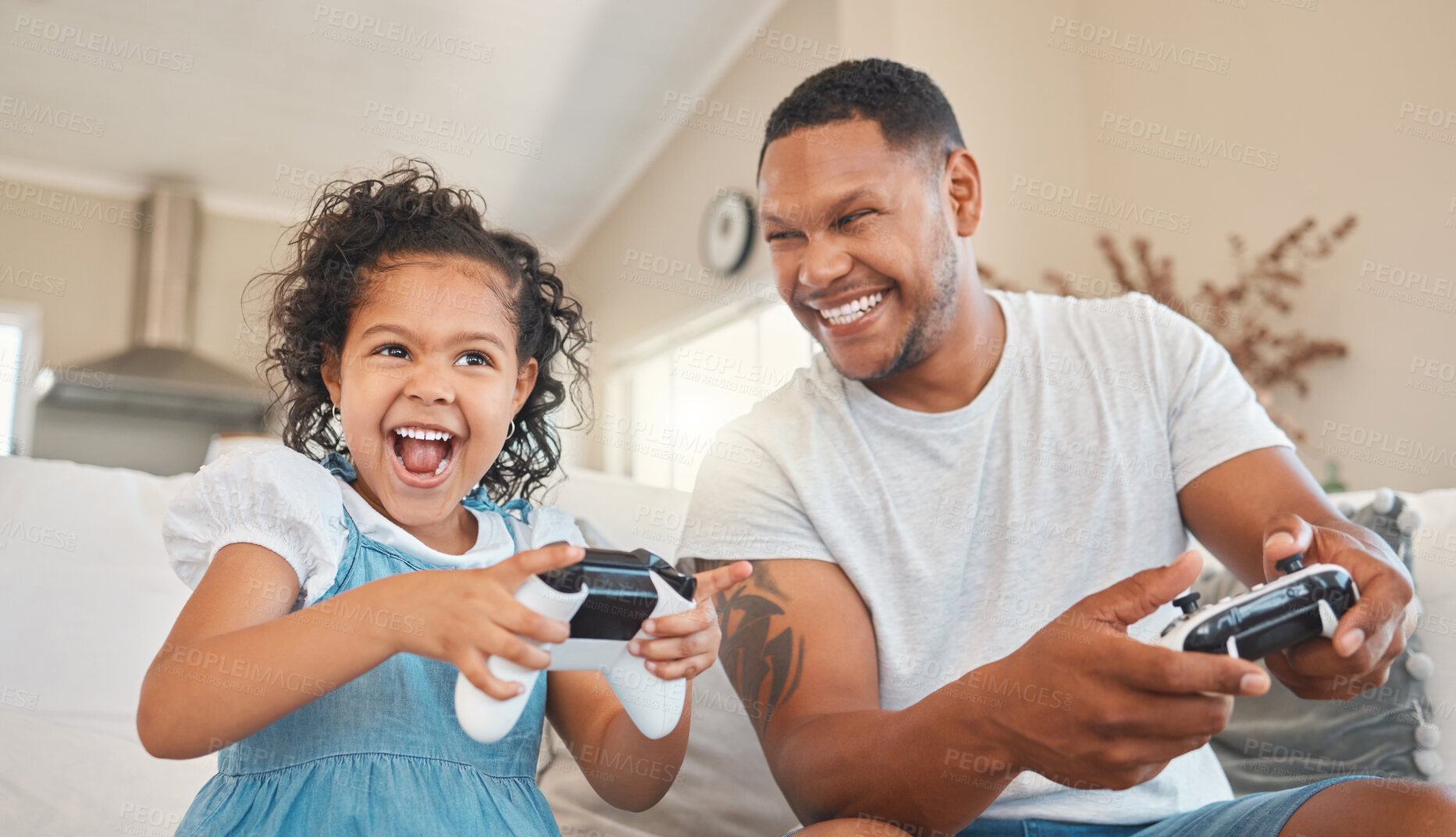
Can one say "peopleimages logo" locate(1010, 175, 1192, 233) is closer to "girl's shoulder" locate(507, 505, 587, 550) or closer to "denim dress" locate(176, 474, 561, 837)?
"girl's shoulder" locate(507, 505, 587, 550)

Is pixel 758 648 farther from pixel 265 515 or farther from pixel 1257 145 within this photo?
pixel 1257 145

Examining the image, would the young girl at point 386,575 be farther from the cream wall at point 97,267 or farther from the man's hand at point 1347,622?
the cream wall at point 97,267

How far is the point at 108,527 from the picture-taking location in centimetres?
142

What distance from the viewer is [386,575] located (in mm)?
929

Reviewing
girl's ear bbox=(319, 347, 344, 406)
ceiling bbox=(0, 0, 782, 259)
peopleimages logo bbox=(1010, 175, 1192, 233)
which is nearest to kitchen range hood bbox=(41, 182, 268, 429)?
ceiling bbox=(0, 0, 782, 259)

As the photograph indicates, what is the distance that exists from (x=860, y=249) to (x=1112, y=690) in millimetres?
712

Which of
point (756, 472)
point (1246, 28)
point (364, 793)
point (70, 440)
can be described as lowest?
point (70, 440)

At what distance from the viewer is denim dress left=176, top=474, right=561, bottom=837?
80 cm

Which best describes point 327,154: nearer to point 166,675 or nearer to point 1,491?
point 1,491

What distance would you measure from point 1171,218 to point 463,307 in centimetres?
235

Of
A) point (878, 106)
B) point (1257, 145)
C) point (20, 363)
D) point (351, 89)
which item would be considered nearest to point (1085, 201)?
point (1257, 145)

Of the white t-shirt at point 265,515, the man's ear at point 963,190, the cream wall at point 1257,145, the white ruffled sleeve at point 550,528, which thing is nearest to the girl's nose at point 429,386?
the white t-shirt at point 265,515

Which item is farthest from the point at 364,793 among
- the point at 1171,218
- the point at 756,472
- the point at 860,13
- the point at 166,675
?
the point at 860,13

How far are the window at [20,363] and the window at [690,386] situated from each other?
2819 millimetres
